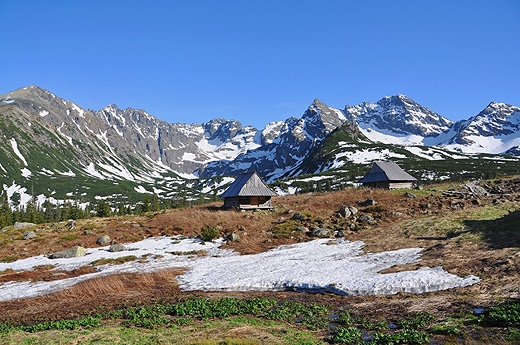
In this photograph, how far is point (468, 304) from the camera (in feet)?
46.7

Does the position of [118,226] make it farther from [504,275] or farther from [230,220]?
[504,275]

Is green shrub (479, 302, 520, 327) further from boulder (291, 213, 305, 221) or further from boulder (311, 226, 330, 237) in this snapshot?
boulder (291, 213, 305, 221)

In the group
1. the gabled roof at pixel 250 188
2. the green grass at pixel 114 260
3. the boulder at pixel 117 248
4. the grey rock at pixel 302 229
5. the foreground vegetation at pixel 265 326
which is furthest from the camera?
the gabled roof at pixel 250 188

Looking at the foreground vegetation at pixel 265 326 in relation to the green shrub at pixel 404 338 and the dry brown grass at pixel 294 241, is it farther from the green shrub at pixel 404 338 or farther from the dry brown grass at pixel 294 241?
the dry brown grass at pixel 294 241

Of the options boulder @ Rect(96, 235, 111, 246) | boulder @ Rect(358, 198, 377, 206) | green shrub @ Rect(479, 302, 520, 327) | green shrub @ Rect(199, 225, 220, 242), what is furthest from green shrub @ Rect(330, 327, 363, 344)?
boulder @ Rect(358, 198, 377, 206)

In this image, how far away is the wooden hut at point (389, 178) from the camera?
6641cm

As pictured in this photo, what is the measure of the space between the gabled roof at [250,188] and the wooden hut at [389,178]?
24.0 metres

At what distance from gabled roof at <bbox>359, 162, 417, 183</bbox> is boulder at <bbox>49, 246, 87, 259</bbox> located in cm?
5148

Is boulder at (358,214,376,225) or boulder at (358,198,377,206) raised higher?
boulder at (358,198,377,206)

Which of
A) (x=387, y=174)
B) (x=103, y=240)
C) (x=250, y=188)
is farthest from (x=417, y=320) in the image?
(x=387, y=174)

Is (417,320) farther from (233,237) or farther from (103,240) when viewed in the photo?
(103,240)

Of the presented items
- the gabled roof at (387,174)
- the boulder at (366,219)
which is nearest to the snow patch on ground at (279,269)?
the boulder at (366,219)

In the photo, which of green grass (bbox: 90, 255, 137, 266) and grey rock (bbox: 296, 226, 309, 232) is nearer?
green grass (bbox: 90, 255, 137, 266)

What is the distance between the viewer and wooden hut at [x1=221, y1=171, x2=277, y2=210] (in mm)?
55266
